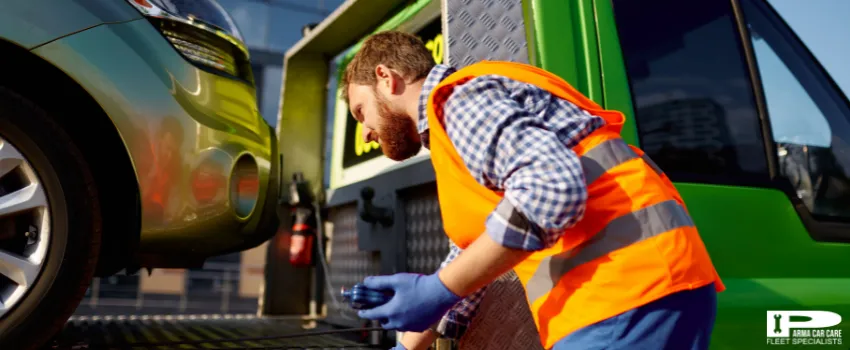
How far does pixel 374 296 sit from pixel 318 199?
2373 millimetres

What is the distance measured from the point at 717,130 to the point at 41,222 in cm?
214

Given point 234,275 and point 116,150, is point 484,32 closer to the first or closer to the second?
point 116,150

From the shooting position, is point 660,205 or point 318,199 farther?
point 318,199

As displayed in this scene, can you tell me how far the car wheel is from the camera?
1814mm

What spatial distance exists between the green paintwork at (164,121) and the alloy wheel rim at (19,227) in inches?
11.9

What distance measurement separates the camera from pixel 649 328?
46.7 inches

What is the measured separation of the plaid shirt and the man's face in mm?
227

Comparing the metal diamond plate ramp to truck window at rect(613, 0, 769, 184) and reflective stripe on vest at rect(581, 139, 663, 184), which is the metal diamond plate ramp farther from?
reflective stripe on vest at rect(581, 139, 663, 184)

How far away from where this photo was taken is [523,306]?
6.14 feet

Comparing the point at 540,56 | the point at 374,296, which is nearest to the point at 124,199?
the point at 374,296

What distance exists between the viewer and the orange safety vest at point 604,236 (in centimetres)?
118

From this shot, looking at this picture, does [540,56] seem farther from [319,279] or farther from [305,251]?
[319,279]

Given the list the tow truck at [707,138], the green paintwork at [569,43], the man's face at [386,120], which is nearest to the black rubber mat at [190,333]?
the tow truck at [707,138]

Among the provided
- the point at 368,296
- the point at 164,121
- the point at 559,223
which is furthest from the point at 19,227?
the point at 559,223
